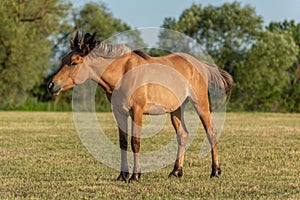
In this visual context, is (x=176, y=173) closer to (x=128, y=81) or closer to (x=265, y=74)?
(x=128, y=81)

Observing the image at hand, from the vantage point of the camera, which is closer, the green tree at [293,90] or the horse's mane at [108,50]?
the horse's mane at [108,50]

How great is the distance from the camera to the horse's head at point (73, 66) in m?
9.62

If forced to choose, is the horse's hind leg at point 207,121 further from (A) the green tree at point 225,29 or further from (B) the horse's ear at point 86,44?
(A) the green tree at point 225,29

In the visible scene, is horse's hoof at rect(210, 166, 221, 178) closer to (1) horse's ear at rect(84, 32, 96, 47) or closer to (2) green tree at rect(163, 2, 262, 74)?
(1) horse's ear at rect(84, 32, 96, 47)

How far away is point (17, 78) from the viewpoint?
176 feet

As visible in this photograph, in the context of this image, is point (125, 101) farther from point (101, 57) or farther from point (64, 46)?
point (64, 46)

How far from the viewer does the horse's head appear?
9617 mm

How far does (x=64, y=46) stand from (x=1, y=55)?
14.6m

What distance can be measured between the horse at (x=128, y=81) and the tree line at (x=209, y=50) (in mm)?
39254

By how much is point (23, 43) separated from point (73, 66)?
45475 mm

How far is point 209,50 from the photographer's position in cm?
5900

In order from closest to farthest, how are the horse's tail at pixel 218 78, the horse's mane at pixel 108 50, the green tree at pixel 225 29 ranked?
the horse's mane at pixel 108 50 < the horse's tail at pixel 218 78 < the green tree at pixel 225 29

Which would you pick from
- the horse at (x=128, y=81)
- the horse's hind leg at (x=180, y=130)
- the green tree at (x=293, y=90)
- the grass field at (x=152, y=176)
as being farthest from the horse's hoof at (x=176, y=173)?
the green tree at (x=293, y=90)

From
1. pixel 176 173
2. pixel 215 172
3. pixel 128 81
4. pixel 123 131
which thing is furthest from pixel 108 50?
pixel 215 172
